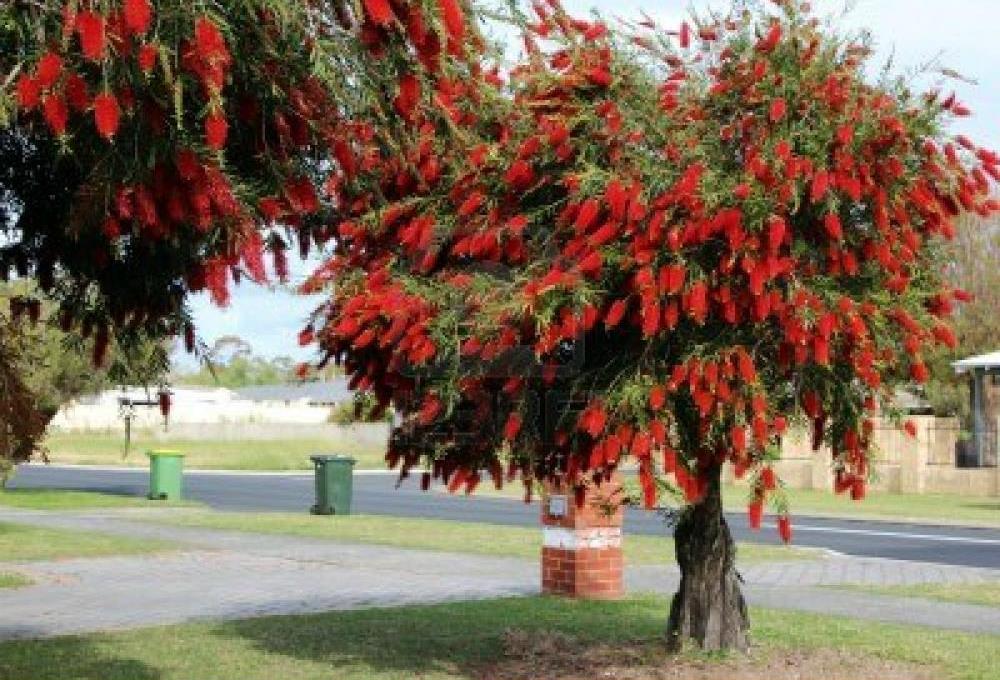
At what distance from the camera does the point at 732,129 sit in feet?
26.2

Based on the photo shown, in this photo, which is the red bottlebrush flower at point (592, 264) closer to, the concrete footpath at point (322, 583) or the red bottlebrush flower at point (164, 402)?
the red bottlebrush flower at point (164, 402)

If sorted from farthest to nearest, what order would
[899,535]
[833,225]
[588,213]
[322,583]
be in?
[899,535] < [322,583] < [588,213] < [833,225]

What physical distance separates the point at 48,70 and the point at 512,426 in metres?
4.31

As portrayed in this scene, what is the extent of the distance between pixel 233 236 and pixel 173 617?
328 inches

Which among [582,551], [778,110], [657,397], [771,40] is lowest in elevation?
[582,551]

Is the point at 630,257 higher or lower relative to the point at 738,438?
higher

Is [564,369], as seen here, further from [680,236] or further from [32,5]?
[32,5]

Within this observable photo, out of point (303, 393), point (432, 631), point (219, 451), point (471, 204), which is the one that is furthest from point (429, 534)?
point (303, 393)

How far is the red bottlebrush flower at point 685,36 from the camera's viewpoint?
835 cm

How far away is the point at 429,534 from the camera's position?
21.3m

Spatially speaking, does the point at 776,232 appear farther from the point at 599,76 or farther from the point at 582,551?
the point at 582,551

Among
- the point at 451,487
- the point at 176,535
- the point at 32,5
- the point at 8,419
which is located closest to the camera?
the point at 32,5

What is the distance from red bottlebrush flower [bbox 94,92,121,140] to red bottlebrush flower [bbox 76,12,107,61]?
0.13 m

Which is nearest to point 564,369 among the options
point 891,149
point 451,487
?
point 451,487
